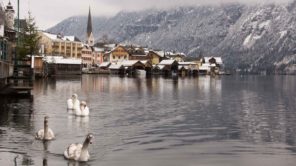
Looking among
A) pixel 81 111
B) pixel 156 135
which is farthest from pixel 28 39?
pixel 156 135

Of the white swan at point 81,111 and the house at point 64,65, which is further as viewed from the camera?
the house at point 64,65

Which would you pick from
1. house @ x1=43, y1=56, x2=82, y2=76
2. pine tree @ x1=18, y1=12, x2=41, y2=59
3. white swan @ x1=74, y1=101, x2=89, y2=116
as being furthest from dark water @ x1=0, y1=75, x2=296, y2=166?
house @ x1=43, y1=56, x2=82, y2=76

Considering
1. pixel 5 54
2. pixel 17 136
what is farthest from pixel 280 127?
pixel 5 54

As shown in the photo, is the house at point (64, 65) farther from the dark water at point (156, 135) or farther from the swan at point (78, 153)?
the swan at point (78, 153)

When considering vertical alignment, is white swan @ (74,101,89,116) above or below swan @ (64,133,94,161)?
above

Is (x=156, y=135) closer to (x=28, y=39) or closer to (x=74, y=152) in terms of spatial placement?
(x=74, y=152)

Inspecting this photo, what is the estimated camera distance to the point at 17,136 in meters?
34.1

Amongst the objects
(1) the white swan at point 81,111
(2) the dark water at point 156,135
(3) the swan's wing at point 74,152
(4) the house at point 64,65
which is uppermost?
(4) the house at point 64,65

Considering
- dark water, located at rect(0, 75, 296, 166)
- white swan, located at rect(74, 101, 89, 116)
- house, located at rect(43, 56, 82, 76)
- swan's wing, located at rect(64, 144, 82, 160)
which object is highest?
house, located at rect(43, 56, 82, 76)

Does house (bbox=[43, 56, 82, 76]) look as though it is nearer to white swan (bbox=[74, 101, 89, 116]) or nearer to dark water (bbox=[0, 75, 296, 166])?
dark water (bbox=[0, 75, 296, 166])

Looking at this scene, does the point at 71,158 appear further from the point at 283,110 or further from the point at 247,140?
the point at 283,110

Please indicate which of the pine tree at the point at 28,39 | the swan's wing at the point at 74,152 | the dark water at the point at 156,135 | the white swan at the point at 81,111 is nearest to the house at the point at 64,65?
the pine tree at the point at 28,39

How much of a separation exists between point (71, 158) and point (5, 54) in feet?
148

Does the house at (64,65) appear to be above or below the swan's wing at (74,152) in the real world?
above
